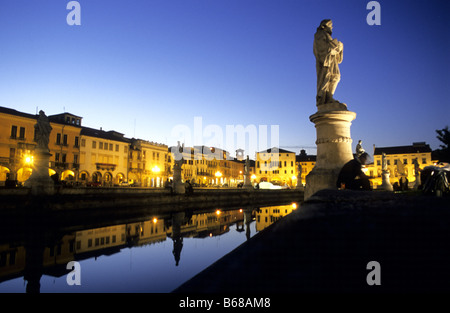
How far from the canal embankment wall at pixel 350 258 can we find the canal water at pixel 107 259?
7.54 feet

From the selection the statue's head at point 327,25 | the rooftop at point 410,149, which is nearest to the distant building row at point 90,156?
the statue's head at point 327,25

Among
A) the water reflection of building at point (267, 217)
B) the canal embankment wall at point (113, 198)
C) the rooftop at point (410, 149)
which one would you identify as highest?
the rooftop at point (410, 149)

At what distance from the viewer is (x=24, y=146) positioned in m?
40.3

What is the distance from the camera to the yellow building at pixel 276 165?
90.1 meters

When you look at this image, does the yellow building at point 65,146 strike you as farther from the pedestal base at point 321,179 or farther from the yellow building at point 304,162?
the yellow building at point 304,162

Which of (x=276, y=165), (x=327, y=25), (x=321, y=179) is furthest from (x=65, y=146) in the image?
(x=276, y=165)

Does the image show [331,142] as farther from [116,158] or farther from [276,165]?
[276,165]

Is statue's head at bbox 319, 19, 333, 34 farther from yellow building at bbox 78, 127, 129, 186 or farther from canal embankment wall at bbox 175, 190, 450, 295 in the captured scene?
yellow building at bbox 78, 127, 129, 186

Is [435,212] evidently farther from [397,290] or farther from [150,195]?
[150,195]

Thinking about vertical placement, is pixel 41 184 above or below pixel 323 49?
below

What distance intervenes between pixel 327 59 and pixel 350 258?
8.25m

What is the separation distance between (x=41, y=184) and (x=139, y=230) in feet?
23.5

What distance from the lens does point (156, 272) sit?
4418 mm
